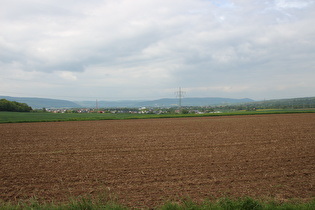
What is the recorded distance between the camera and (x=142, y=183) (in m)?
8.70

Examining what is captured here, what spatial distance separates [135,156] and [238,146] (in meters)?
7.32

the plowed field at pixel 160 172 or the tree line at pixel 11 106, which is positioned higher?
→ the tree line at pixel 11 106

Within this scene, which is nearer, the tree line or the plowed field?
the plowed field

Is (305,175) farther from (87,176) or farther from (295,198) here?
(87,176)

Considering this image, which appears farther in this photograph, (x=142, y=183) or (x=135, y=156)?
(x=135, y=156)

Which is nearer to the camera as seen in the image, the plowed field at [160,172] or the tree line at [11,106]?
the plowed field at [160,172]

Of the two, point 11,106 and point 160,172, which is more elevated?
point 11,106

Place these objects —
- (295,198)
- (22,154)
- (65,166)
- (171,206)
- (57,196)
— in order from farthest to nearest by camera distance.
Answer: (22,154) < (65,166) < (57,196) < (295,198) < (171,206)

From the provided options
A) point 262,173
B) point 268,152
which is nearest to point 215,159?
point 262,173

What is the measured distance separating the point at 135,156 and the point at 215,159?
460 centimetres

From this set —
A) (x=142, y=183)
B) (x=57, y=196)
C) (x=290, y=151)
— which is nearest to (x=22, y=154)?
(x=57, y=196)

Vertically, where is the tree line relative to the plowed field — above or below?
above

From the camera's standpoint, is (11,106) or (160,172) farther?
(11,106)

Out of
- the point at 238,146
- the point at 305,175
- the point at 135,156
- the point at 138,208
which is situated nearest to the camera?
the point at 138,208
